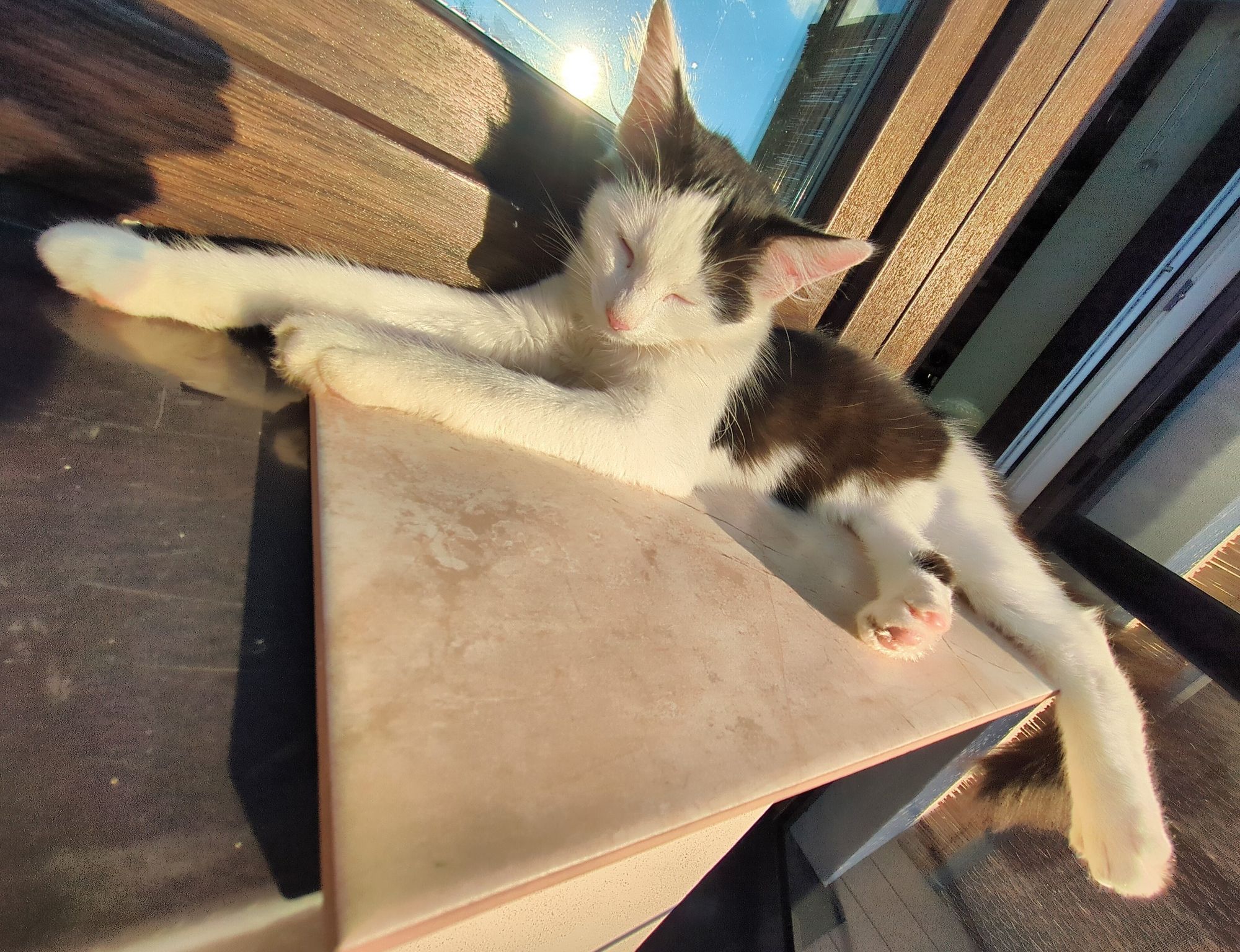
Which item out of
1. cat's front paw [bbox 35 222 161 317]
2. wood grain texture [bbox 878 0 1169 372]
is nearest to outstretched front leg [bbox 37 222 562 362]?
cat's front paw [bbox 35 222 161 317]

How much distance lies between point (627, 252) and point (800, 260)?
301mm

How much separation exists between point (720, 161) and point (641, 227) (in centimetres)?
23

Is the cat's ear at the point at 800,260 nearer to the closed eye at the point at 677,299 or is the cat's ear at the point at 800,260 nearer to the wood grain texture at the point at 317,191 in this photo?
the closed eye at the point at 677,299

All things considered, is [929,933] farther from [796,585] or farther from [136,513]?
[136,513]

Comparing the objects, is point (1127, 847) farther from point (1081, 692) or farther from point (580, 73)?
point (580, 73)

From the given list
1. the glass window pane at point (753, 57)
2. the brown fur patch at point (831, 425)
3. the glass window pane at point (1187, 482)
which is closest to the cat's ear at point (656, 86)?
the glass window pane at point (753, 57)

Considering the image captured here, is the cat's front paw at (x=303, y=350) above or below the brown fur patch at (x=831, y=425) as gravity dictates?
below

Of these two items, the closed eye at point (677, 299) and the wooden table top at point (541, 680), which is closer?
the wooden table top at point (541, 680)

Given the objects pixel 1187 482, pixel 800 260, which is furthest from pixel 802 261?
pixel 1187 482

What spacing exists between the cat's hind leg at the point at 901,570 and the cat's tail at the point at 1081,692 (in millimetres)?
90

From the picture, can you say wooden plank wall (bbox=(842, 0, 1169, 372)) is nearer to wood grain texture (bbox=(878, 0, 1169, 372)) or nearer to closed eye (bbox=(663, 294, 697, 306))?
wood grain texture (bbox=(878, 0, 1169, 372))

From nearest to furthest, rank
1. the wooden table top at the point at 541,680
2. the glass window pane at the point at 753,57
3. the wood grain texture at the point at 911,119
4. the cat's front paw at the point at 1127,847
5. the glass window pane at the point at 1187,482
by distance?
the wooden table top at the point at 541,680 → the cat's front paw at the point at 1127,847 → the glass window pane at the point at 753,57 → the wood grain texture at the point at 911,119 → the glass window pane at the point at 1187,482

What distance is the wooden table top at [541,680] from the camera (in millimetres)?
373

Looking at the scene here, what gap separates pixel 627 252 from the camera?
3.25 ft
